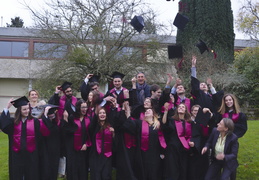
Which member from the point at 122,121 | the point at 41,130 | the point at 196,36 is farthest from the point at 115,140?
the point at 196,36

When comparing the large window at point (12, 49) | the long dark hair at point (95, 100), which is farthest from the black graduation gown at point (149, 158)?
the large window at point (12, 49)

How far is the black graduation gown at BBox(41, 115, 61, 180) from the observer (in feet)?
18.3

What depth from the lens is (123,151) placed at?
5.82m

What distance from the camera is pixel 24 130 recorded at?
535cm

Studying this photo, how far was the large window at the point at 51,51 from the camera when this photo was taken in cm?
1605

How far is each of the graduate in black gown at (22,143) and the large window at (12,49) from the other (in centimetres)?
1944

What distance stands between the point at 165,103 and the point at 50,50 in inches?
446

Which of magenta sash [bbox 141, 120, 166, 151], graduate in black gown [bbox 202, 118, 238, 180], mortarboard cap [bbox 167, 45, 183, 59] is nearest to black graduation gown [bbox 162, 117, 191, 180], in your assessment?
magenta sash [bbox 141, 120, 166, 151]

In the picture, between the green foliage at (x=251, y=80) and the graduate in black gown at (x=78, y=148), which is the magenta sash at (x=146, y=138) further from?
the green foliage at (x=251, y=80)

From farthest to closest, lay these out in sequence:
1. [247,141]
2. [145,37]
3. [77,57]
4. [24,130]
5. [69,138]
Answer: [145,37] < [77,57] < [247,141] < [69,138] < [24,130]

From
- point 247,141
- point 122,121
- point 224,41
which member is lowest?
point 247,141

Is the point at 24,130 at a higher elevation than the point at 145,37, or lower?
lower

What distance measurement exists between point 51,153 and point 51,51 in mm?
11049

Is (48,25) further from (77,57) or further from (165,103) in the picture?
(165,103)
